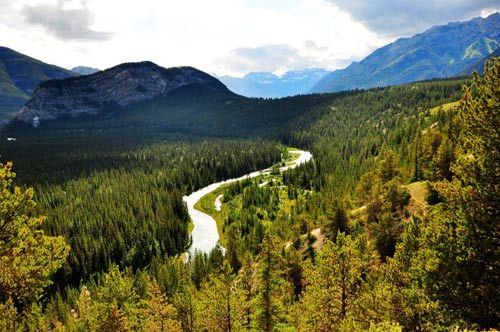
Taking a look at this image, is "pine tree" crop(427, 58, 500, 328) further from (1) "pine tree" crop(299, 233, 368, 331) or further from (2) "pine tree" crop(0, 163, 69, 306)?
(2) "pine tree" crop(0, 163, 69, 306)

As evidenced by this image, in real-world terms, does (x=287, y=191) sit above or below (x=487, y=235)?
below

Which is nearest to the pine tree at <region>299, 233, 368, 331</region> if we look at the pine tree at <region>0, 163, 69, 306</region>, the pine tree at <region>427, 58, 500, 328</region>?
the pine tree at <region>427, 58, 500, 328</region>

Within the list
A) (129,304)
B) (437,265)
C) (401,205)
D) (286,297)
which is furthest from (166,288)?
(437,265)

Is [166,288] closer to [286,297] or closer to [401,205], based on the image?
[286,297]

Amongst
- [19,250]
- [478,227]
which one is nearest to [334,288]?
[478,227]

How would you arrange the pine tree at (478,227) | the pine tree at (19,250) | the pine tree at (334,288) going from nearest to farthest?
the pine tree at (19,250)
the pine tree at (478,227)
the pine tree at (334,288)

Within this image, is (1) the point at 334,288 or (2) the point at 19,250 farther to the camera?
(1) the point at 334,288

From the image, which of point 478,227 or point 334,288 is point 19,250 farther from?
point 334,288

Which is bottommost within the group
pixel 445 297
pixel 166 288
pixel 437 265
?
pixel 166 288

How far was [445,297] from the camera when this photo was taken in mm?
22297

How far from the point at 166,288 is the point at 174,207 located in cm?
7313

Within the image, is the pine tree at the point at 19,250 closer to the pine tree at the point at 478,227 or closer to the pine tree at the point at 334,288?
the pine tree at the point at 478,227

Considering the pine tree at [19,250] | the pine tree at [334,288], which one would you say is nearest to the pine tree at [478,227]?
the pine tree at [334,288]

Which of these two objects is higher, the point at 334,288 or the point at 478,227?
the point at 478,227
